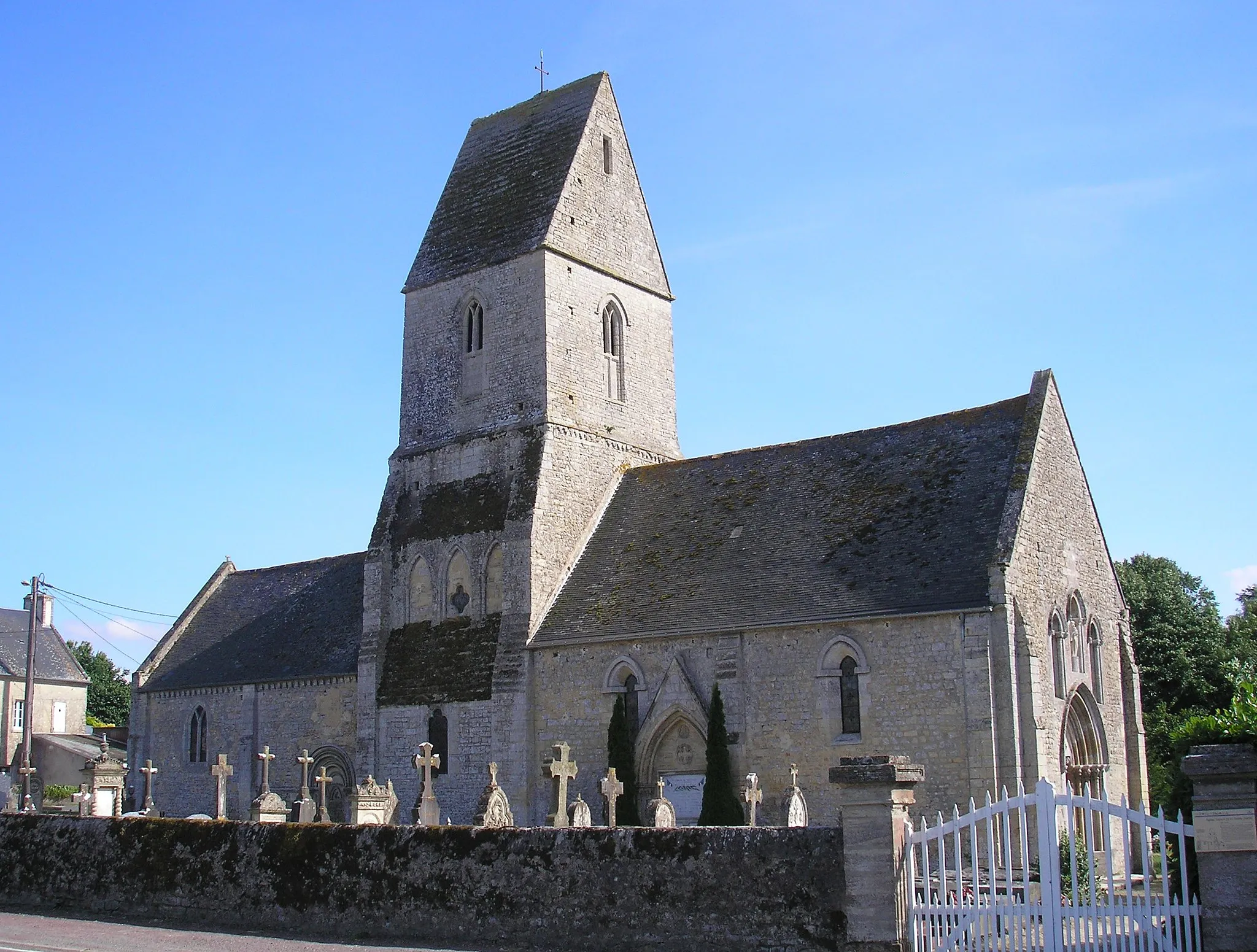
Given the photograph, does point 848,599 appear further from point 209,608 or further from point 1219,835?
point 209,608

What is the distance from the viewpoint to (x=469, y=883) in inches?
566

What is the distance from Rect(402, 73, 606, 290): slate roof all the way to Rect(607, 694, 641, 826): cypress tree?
12.1m

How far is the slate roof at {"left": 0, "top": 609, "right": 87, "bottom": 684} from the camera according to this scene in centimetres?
5522

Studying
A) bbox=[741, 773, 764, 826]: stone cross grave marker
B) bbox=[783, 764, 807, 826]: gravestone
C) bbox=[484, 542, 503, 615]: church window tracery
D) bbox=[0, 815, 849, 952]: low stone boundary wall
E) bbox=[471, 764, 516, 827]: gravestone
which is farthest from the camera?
bbox=[484, 542, 503, 615]: church window tracery

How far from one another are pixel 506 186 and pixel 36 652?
1360 inches

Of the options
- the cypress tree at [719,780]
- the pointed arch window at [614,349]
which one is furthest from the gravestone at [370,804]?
the pointed arch window at [614,349]

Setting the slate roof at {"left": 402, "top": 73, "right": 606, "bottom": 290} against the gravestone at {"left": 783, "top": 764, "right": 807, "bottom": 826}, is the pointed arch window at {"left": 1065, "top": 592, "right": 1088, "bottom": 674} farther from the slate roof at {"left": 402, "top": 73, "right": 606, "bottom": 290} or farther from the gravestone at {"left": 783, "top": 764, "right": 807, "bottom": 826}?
the slate roof at {"left": 402, "top": 73, "right": 606, "bottom": 290}

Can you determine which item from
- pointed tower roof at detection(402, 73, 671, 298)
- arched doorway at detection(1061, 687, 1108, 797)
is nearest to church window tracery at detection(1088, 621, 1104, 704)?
arched doorway at detection(1061, 687, 1108, 797)

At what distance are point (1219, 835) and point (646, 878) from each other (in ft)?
17.6

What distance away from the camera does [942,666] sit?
2394cm

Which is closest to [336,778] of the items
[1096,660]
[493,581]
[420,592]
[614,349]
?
[420,592]

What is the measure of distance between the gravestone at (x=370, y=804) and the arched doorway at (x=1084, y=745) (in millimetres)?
12837

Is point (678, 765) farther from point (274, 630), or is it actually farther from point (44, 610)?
point (44, 610)

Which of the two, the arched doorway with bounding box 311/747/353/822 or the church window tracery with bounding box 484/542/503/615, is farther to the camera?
the arched doorway with bounding box 311/747/353/822
